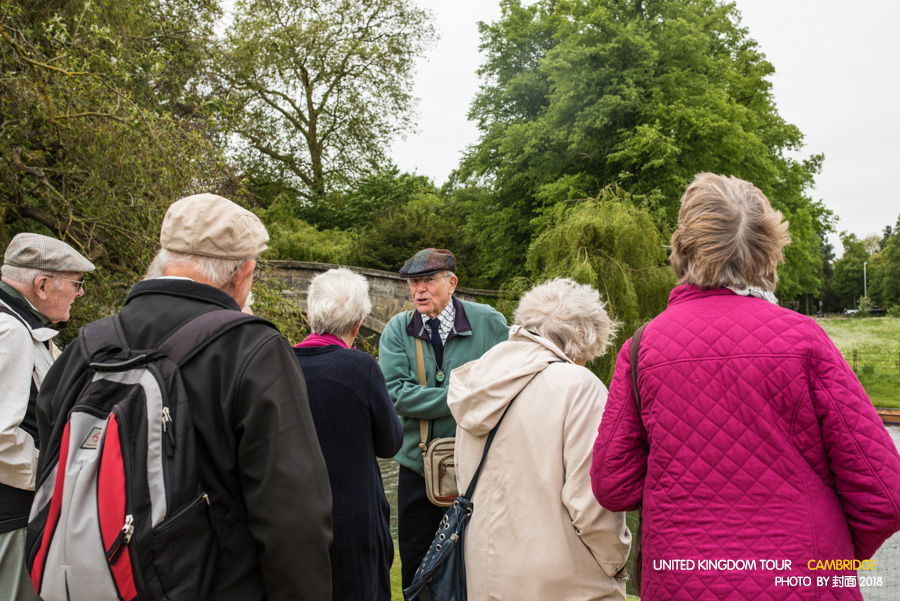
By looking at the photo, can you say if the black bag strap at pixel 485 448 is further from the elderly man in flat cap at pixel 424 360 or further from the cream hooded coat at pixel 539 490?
the elderly man in flat cap at pixel 424 360

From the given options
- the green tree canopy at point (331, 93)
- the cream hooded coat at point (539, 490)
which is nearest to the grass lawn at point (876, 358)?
the green tree canopy at point (331, 93)

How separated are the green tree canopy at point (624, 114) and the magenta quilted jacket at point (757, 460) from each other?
14.3m

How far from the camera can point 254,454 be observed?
5.11 feet

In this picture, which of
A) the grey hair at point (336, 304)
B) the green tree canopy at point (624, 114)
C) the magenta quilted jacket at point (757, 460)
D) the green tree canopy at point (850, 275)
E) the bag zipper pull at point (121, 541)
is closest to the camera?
the bag zipper pull at point (121, 541)

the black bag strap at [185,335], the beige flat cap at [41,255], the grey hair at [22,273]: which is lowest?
the black bag strap at [185,335]

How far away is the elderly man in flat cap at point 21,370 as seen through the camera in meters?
2.39

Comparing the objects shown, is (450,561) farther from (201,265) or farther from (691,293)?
(201,265)

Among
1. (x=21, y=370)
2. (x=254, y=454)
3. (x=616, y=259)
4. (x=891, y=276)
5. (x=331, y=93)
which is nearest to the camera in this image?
(x=254, y=454)

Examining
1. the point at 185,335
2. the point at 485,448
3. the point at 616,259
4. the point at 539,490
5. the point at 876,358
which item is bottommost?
the point at 876,358

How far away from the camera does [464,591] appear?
8.08 ft

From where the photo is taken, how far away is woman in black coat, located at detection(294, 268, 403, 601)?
8.20 feet

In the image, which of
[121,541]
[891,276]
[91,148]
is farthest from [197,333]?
[891,276]

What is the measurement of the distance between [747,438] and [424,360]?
203 centimetres

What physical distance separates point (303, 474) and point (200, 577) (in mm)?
312
